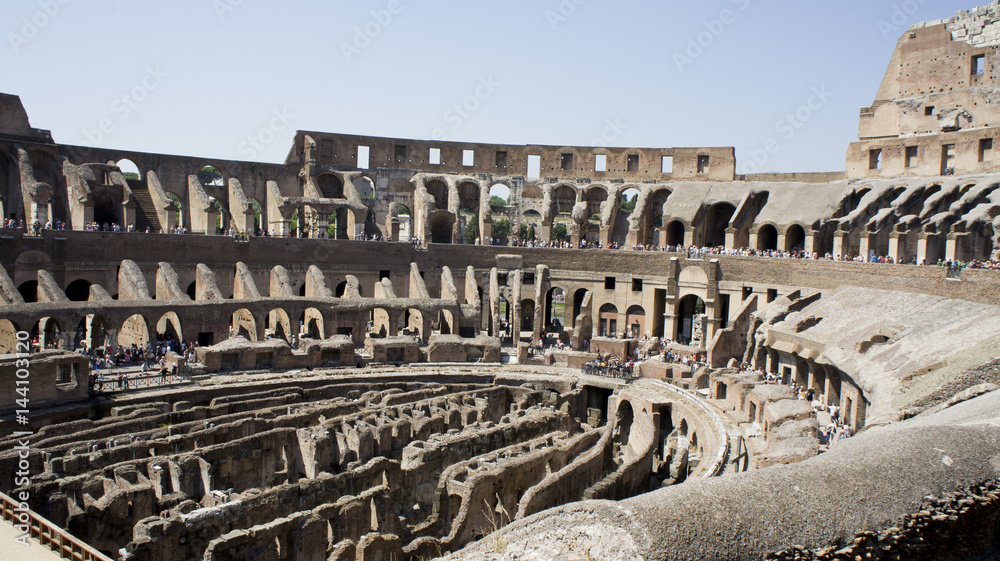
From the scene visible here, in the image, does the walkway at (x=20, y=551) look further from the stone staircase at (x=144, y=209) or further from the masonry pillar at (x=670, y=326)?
the masonry pillar at (x=670, y=326)

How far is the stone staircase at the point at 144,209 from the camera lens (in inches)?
1501

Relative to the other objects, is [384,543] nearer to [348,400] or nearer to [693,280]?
[348,400]

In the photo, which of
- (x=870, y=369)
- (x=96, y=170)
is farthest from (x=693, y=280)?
(x=96, y=170)

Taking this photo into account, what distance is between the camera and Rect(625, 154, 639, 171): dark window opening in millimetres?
47281


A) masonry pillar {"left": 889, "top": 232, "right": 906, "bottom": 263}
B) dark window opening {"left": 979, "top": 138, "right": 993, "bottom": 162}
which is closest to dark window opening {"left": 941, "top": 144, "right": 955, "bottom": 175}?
dark window opening {"left": 979, "top": 138, "right": 993, "bottom": 162}

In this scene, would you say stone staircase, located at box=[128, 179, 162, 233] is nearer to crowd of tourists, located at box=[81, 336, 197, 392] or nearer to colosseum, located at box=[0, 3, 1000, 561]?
colosseum, located at box=[0, 3, 1000, 561]

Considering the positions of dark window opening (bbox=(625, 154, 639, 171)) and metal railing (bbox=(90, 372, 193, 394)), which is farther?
dark window opening (bbox=(625, 154, 639, 171))

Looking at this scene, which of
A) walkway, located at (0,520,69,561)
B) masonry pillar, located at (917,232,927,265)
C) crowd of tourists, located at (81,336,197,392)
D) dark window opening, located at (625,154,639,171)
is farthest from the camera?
dark window opening, located at (625,154,639,171)

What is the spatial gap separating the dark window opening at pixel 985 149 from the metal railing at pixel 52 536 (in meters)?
39.6

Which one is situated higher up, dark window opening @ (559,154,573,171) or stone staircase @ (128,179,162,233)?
dark window opening @ (559,154,573,171)

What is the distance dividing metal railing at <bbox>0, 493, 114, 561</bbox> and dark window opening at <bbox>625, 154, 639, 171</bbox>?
38872 millimetres

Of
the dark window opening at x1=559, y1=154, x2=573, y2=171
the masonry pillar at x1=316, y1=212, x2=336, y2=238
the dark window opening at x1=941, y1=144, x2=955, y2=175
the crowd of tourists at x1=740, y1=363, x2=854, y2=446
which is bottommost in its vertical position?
the crowd of tourists at x1=740, y1=363, x2=854, y2=446

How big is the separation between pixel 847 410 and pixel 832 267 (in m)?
11.8

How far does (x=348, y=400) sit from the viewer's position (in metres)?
26.6
